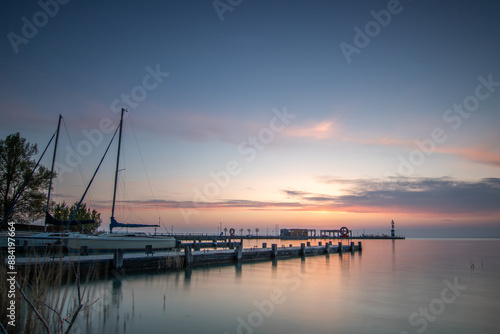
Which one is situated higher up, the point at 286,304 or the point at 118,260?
the point at 118,260

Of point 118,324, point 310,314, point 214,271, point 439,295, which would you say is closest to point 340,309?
point 310,314

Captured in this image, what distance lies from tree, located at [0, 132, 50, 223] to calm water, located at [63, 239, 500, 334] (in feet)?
69.9

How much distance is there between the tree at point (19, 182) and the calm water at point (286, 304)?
2131 cm

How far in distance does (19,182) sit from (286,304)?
113 ft

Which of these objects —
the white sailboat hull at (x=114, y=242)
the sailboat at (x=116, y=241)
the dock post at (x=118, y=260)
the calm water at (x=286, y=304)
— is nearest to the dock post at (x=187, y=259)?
the calm water at (x=286, y=304)

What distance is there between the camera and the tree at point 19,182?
36.7 metres

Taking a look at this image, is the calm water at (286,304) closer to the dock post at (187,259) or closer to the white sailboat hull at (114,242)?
the dock post at (187,259)

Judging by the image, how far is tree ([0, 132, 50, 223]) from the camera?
120 ft

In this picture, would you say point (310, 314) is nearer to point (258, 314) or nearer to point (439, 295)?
point (258, 314)

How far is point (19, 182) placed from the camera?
1481 inches

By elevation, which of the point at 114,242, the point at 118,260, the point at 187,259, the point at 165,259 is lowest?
the point at 187,259

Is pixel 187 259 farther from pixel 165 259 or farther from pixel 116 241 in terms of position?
pixel 116 241

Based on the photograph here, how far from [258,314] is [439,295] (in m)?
14.0

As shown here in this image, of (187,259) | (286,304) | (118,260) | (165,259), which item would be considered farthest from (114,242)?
(286,304)
